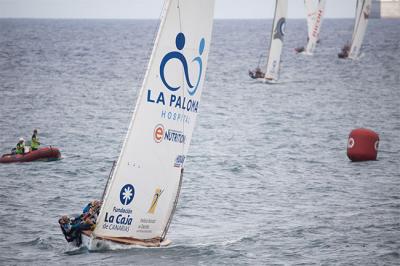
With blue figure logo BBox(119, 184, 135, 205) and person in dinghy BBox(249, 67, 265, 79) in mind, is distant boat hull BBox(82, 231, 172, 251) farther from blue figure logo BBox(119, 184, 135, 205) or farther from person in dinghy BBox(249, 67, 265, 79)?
person in dinghy BBox(249, 67, 265, 79)

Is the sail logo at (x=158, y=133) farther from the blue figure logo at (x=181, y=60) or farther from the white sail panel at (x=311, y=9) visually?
the white sail panel at (x=311, y=9)

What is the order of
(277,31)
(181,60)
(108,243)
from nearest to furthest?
(181,60)
(108,243)
(277,31)

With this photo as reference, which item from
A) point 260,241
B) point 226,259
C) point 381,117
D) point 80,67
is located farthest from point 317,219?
point 80,67

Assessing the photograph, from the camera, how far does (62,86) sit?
95062 mm

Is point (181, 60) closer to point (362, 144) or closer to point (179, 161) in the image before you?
point (179, 161)

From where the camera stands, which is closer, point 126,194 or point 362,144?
point 126,194

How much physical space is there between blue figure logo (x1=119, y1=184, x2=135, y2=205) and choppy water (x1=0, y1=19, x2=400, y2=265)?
6.98ft

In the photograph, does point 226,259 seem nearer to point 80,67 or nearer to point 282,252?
point 282,252

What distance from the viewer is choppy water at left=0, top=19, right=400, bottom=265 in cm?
3186

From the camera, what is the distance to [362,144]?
161 feet

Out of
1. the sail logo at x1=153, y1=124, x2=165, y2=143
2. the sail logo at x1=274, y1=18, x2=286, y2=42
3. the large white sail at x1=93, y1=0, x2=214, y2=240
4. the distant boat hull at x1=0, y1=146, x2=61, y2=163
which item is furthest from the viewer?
the sail logo at x1=274, y1=18, x2=286, y2=42

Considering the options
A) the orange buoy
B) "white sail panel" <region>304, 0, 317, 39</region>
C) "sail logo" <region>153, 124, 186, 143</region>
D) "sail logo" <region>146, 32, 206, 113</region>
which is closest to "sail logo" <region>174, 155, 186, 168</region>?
"sail logo" <region>153, 124, 186, 143</region>

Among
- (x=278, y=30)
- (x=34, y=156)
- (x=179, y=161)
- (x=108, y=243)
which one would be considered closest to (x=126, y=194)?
(x=108, y=243)

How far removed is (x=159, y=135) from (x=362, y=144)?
23334 mm
